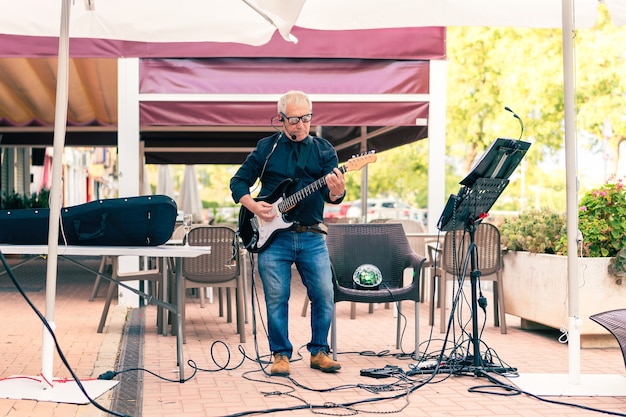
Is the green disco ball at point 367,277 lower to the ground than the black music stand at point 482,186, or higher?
lower

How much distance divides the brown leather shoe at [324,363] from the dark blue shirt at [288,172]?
0.91 m

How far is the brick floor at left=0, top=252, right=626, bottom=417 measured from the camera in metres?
4.89

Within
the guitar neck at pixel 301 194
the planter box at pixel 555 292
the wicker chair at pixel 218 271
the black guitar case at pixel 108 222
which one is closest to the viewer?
the black guitar case at pixel 108 222

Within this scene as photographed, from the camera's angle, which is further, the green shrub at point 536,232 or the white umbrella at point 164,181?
the white umbrella at point 164,181

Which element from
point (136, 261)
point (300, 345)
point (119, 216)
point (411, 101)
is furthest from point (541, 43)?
point (119, 216)

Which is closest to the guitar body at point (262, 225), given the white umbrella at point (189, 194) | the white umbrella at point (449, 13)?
the white umbrella at point (449, 13)

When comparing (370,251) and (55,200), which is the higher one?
(55,200)

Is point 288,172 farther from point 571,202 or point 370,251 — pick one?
point 571,202

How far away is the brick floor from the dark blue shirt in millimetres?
1103

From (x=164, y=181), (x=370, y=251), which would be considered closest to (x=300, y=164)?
(x=370, y=251)

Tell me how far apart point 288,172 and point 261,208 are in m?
0.30

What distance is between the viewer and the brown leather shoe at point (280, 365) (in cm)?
588

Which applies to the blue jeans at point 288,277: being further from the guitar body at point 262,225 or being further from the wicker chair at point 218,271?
the wicker chair at point 218,271

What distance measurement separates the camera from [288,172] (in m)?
5.89
